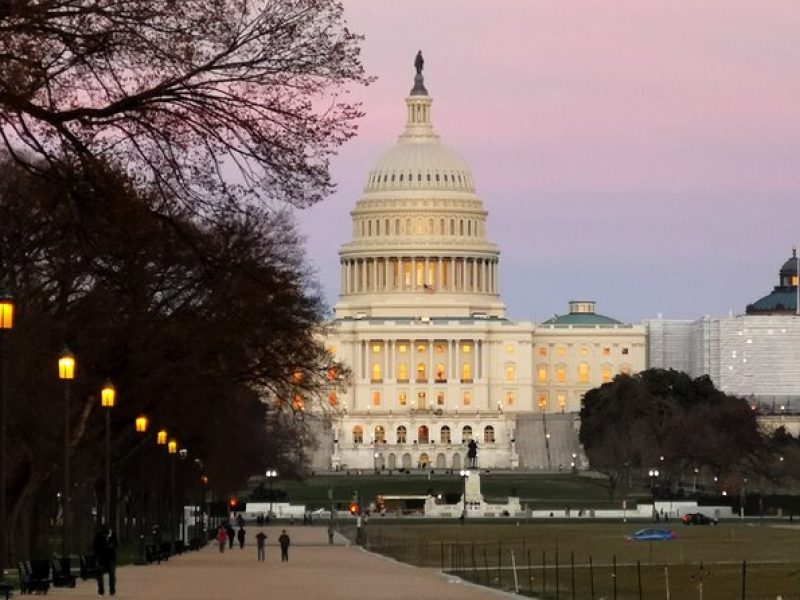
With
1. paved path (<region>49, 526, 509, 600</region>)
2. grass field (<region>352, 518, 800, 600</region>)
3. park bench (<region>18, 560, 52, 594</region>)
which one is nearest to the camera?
park bench (<region>18, 560, 52, 594</region>)

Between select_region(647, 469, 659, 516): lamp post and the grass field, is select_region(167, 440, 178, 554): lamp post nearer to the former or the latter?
the grass field

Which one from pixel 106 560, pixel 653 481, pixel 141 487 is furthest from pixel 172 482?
pixel 653 481

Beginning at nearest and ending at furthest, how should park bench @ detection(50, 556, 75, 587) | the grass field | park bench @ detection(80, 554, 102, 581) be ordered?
1. park bench @ detection(50, 556, 75, 587)
2. park bench @ detection(80, 554, 102, 581)
3. the grass field

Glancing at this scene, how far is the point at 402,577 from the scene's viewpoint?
189ft

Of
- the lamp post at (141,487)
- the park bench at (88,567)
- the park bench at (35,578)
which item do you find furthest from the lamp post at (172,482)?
the park bench at (35,578)

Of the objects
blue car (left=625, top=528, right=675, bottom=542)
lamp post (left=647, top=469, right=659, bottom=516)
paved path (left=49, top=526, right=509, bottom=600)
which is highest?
lamp post (left=647, top=469, right=659, bottom=516)

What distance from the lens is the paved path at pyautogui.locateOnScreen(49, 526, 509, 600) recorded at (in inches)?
1780

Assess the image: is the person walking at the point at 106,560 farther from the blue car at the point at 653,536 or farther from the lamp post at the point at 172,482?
the blue car at the point at 653,536

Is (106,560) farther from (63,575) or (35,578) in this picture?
(35,578)

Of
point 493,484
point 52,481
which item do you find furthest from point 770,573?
point 493,484

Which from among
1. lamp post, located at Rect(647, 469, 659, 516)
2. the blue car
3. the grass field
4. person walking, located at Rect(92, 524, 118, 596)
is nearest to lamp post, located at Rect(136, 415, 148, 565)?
the grass field

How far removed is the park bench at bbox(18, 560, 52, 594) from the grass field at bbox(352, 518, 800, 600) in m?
11.4

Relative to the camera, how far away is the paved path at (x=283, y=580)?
148 ft

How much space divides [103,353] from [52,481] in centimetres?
1190
